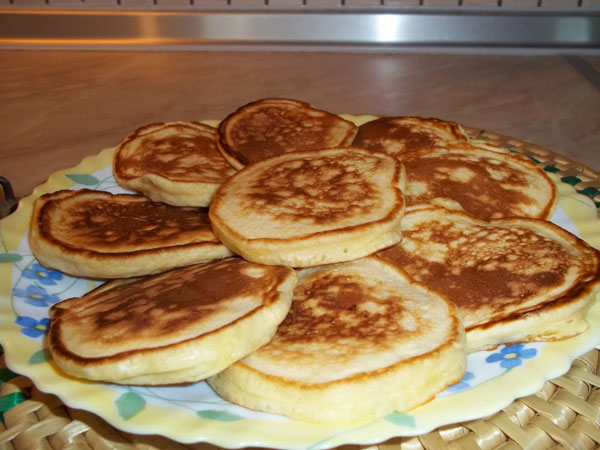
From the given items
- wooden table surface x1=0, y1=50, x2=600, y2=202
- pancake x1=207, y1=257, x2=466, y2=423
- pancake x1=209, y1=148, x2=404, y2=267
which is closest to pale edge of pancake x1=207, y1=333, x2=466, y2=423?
pancake x1=207, y1=257, x2=466, y2=423

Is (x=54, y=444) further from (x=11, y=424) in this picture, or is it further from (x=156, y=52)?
(x=156, y=52)

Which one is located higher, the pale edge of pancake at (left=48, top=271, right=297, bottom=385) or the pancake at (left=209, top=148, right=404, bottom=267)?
the pancake at (left=209, top=148, right=404, bottom=267)

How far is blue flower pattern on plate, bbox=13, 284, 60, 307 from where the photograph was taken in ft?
6.22

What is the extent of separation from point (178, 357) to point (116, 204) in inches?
36.3

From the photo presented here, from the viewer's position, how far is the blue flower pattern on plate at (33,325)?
1.73 meters

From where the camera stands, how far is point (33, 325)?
178 cm

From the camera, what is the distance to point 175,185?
216 cm

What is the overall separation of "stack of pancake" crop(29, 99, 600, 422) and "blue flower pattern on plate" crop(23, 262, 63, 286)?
0.11ft

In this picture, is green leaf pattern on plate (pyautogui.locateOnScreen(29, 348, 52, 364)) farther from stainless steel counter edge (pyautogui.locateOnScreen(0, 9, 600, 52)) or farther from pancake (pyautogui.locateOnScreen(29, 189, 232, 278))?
stainless steel counter edge (pyautogui.locateOnScreen(0, 9, 600, 52))

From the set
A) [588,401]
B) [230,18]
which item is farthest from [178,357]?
[230,18]

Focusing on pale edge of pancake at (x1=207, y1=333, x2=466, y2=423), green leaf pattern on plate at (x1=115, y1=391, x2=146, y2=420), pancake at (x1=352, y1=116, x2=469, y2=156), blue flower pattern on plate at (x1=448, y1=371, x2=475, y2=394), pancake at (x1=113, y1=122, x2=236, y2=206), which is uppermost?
pancake at (x1=352, y1=116, x2=469, y2=156)

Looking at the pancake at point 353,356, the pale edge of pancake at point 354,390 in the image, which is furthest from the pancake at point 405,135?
the pale edge of pancake at point 354,390

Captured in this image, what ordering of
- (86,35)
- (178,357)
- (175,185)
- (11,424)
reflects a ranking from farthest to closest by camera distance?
(86,35) < (175,185) < (11,424) < (178,357)

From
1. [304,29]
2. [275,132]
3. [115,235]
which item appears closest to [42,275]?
[115,235]
